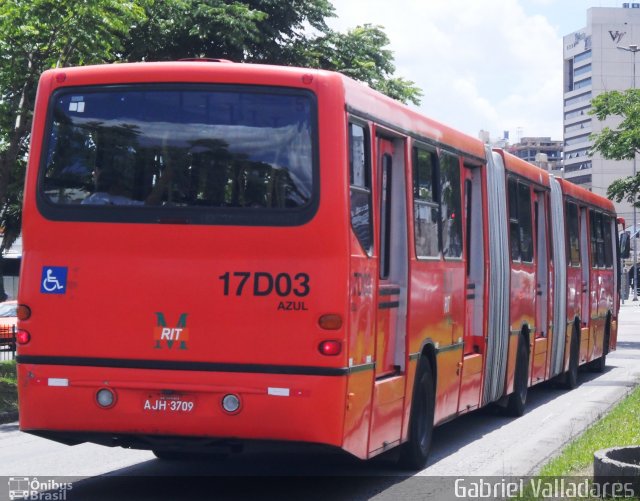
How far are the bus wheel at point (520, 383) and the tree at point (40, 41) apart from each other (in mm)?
7234

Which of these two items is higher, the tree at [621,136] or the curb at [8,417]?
the tree at [621,136]

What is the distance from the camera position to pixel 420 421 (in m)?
11.8

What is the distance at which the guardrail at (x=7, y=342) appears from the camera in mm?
29672

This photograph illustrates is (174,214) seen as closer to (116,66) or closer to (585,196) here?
(116,66)

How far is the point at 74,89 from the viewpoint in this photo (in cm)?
989

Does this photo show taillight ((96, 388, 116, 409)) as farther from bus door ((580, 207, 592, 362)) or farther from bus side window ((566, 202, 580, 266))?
bus door ((580, 207, 592, 362))

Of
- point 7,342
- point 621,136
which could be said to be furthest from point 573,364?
point 621,136

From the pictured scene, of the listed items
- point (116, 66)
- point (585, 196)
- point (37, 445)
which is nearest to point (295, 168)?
point (116, 66)

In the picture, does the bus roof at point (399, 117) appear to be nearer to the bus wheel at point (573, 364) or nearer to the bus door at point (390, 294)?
the bus door at point (390, 294)

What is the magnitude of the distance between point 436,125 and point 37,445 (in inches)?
209

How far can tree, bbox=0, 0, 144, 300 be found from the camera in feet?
58.8

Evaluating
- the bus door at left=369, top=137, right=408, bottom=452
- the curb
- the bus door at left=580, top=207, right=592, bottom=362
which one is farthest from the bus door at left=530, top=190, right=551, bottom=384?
the bus door at left=369, top=137, right=408, bottom=452

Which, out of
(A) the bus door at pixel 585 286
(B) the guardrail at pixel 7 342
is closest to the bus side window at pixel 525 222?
(A) the bus door at pixel 585 286

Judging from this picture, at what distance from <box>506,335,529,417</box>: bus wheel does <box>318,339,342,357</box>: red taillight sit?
7.78 meters
